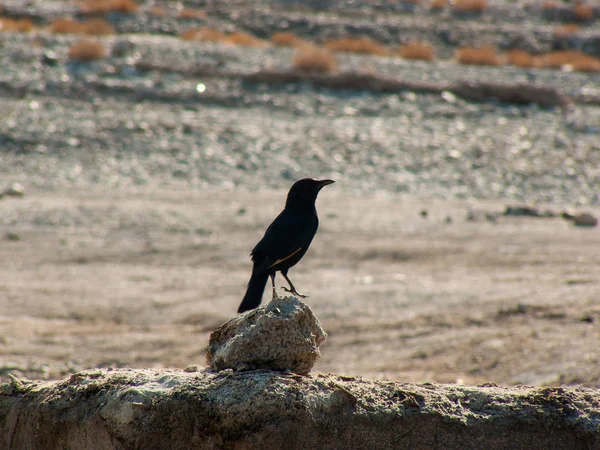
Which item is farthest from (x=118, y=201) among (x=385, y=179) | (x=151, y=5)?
(x=151, y=5)

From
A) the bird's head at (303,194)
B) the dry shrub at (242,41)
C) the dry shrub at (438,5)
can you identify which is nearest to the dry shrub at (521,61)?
the dry shrub at (242,41)

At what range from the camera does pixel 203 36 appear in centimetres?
2597

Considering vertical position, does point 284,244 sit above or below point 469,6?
below

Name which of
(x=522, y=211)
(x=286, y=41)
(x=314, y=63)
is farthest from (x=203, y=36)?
(x=522, y=211)

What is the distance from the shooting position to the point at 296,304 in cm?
371

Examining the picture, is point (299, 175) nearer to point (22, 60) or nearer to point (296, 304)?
point (22, 60)

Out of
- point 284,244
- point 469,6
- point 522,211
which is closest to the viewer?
point 284,244

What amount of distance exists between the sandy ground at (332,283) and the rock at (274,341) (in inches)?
136

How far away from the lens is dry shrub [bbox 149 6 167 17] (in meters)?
28.8

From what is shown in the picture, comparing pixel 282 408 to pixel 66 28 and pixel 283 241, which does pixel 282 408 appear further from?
pixel 66 28

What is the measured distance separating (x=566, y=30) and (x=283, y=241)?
29.6 m

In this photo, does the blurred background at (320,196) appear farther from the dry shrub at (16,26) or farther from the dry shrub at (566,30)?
the dry shrub at (566,30)

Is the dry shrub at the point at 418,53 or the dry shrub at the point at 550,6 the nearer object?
the dry shrub at the point at 418,53

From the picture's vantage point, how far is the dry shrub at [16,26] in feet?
82.0
